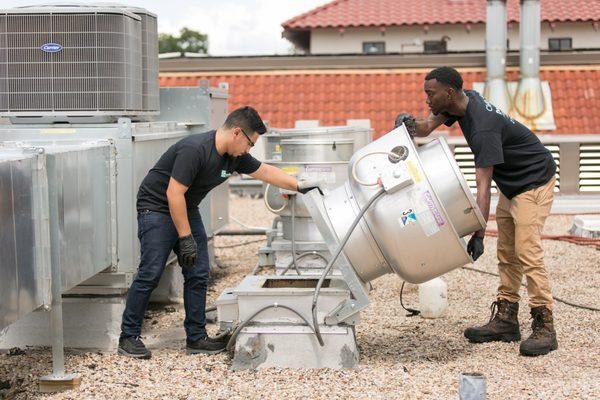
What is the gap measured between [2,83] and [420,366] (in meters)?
3.43

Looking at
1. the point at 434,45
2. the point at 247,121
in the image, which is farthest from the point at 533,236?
the point at 434,45

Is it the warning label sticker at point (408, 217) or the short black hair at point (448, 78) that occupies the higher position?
the short black hair at point (448, 78)

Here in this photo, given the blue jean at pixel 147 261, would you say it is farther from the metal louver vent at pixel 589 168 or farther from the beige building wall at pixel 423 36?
the beige building wall at pixel 423 36

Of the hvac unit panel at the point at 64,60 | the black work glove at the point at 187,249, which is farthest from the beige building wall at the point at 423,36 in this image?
the black work glove at the point at 187,249

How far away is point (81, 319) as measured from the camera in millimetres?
6566

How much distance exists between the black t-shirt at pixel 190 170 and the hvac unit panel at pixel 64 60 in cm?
105

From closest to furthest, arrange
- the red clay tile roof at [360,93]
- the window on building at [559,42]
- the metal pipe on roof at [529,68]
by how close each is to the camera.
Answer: the metal pipe on roof at [529,68], the red clay tile roof at [360,93], the window on building at [559,42]

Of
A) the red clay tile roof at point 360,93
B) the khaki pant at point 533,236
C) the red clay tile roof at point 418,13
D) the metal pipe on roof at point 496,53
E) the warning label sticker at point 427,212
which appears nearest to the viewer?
the warning label sticker at point 427,212

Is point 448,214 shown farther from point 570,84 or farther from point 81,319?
point 570,84

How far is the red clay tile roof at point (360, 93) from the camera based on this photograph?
642 inches

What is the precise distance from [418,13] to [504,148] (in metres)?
18.8

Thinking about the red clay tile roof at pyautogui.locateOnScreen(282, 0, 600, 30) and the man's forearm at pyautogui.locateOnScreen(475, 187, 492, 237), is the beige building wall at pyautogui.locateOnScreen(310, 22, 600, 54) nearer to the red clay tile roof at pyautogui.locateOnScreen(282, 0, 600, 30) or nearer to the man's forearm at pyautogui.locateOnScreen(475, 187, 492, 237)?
the red clay tile roof at pyautogui.locateOnScreen(282, 0, 600, 30)

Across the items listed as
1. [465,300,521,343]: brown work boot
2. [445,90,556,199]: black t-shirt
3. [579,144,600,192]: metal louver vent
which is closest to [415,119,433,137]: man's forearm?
[445,90,556,199]: black t-shirt

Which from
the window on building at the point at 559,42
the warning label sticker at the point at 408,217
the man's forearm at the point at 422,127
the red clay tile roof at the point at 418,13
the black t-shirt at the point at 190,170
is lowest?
the warning label sticker at the point at 408,217
